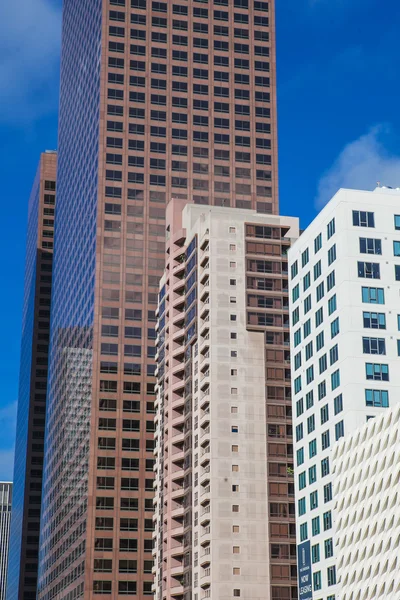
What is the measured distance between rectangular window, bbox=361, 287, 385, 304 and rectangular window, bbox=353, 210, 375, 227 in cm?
878

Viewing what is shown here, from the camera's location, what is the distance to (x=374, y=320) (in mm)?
138500

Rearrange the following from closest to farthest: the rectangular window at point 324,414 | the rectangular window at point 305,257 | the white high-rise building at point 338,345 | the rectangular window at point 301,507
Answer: the white high-rise building at point 338,345 < the rectangular window at point 324,414 < the rectangular window at point 301,507 < the rectangular window at point 305,257

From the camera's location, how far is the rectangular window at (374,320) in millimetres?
137788

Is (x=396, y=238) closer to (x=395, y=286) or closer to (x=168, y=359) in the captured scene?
(x=395, y=286)

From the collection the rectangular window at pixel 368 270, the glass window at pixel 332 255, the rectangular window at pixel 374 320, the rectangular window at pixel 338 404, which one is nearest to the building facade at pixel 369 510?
the rectangular window at pixel 338 404

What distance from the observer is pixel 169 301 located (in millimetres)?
193375

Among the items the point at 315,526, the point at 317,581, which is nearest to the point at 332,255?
the point at 315,526

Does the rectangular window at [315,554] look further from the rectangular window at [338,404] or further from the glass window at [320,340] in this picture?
the glass window at [320,340]

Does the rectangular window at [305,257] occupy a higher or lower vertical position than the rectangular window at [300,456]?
higher

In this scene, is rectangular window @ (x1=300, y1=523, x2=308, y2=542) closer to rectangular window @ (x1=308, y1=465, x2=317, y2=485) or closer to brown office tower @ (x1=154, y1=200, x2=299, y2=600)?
rectangular window @ (x1=308, y1=465, x2=317, y2=485)

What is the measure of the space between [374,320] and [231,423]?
116ft

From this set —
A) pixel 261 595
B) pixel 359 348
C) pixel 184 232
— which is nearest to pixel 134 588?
pixel 261 595

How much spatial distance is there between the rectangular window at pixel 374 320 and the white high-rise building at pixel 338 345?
13 cm

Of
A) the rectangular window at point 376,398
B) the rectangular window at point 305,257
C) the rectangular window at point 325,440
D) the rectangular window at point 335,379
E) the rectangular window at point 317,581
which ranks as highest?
the rectangular window at point 305,257
